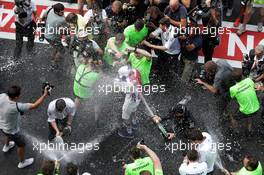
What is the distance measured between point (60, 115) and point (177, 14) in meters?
3.30

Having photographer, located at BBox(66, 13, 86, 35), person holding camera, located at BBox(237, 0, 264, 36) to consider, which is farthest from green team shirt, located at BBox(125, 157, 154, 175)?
person holding camera, located at BBox(237, 0, 264, 36)

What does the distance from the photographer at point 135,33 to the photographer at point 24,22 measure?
2.06m

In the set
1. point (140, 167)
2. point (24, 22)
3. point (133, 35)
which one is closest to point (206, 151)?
point (140, 167)

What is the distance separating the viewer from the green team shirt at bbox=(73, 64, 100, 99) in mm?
9344

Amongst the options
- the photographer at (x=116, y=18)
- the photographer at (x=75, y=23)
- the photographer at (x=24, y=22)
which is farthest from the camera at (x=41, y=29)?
the photographer at (x=116, y=18)

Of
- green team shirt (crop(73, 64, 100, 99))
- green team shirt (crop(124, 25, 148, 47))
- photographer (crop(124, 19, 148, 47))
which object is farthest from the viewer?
green team shirt (crop(124, 25, 148, 47))

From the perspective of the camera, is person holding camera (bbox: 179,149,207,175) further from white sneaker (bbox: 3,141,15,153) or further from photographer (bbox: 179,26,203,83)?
white sneaker (bbox: 3,141,15,153)

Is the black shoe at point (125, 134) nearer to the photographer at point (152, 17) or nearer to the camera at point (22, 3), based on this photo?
the photographer at point (152, 17)

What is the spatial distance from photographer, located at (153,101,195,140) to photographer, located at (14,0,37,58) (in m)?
3.41

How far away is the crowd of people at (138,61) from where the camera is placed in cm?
918

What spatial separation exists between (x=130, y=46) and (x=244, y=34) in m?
3.56

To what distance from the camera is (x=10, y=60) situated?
11594 mm

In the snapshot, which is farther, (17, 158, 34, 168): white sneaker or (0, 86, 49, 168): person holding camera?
(17, 158, 34, 168): white sneaker

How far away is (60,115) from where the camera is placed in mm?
9242
